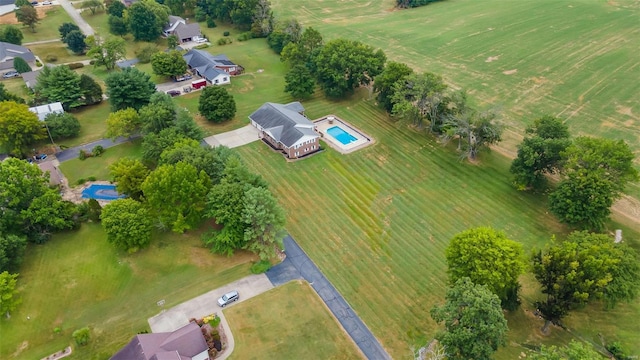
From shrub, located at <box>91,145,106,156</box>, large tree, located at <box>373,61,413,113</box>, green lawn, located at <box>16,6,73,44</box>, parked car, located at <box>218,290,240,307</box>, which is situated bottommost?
parked car, located at <box>218,290,240,307</box>

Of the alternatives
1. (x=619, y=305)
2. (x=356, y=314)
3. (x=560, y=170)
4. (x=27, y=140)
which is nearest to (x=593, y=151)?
(x=560, y=170)

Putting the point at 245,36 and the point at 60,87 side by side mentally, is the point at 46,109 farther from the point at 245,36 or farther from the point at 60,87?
the point at 245,36

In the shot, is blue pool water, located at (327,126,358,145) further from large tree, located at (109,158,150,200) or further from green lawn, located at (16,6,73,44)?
green lawn, located at (16,6,73,44)

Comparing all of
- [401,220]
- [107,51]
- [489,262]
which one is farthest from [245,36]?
[489,262]

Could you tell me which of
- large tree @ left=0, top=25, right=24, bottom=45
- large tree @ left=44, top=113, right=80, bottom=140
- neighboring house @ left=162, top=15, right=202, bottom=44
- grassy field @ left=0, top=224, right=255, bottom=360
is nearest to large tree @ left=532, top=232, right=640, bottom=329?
grassy field @ left=0, top=224, right=255, bottom=360

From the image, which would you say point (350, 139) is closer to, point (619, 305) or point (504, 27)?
point (619, 305)

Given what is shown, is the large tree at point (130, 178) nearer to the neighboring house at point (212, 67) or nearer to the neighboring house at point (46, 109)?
the neighboring house at point (46, 109)

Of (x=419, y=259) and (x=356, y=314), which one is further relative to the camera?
(x=419, y=259)

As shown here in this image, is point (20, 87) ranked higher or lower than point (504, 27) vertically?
lower
